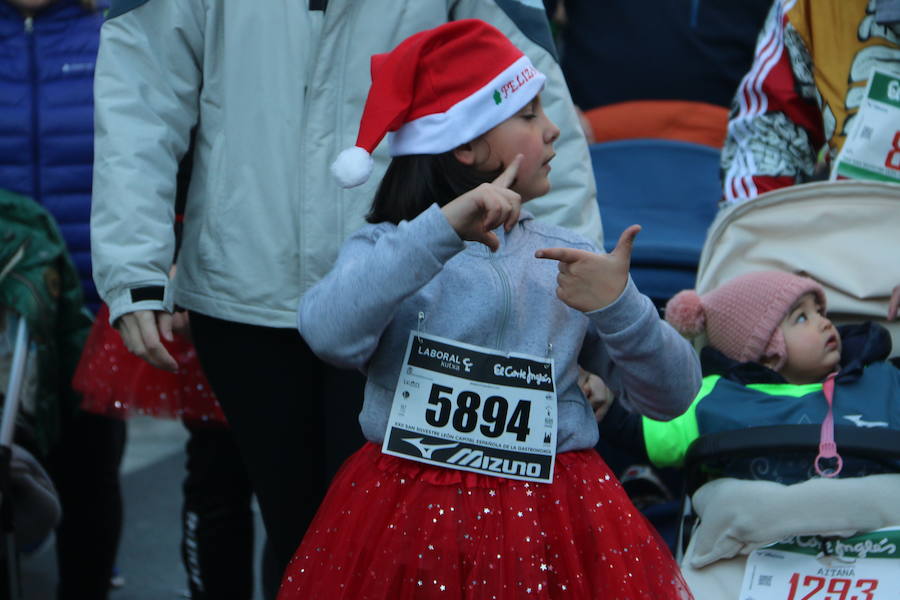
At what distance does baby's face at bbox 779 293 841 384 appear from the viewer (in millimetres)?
3000

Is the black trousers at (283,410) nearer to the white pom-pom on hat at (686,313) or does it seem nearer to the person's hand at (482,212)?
the person's hand at (482,212)

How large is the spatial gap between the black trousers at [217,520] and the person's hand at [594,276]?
5.83 feet

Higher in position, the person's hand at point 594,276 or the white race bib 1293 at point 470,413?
A: the person's hand at point 594,276

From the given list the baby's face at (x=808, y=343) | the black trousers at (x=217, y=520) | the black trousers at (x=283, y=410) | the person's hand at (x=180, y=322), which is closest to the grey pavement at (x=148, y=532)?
the black trousers at (x=217, y=520)

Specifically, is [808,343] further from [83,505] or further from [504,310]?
[83,505]

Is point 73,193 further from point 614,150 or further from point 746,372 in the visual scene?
point 746,372

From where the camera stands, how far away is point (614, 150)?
12.3 ft

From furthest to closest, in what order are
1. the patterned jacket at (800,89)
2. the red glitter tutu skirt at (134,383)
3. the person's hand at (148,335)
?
the red glitter tutu skirt at (134,383) < the patterned jacket at (800,89) < the person's hand at (148,335)

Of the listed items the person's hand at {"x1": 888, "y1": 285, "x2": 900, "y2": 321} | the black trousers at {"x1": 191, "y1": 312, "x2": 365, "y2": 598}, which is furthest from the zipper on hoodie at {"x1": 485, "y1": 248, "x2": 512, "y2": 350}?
the person's hand at {"x1": 888, "y1": 285, "x2": 900, "y2": 321}

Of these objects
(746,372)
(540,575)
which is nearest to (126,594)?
(746,372)

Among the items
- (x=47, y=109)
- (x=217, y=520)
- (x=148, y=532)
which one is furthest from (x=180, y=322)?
(x=148, y=532)

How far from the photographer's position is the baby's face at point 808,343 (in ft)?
9.84

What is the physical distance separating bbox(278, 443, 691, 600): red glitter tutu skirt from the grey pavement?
2.38 metres

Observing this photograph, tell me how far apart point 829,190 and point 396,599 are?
1.49 meters
